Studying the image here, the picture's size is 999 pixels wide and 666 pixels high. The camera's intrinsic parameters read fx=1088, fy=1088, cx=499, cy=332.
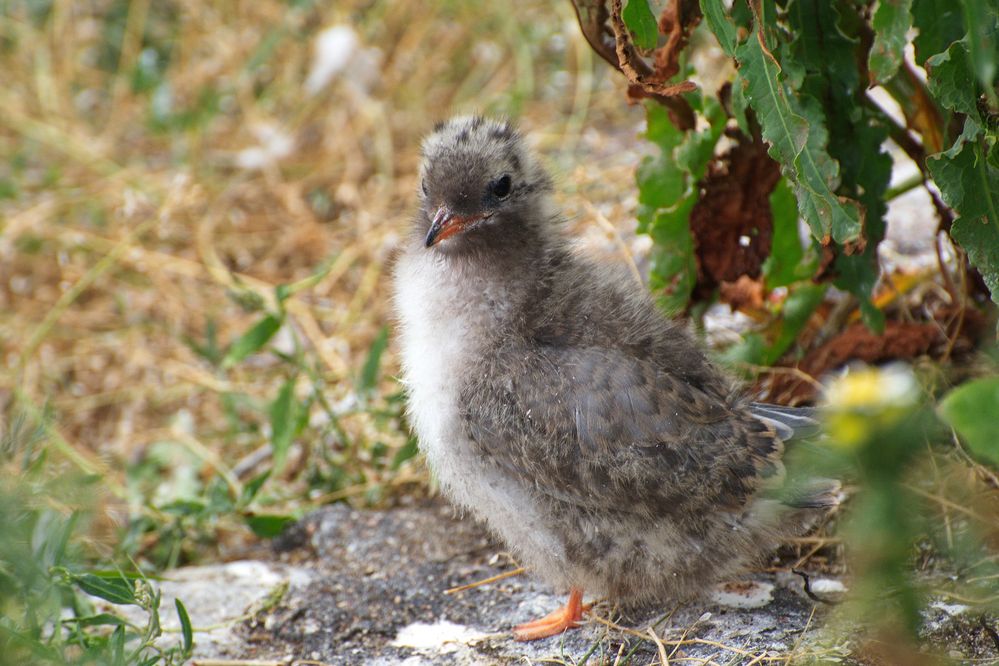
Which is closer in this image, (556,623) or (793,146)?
(793,146)

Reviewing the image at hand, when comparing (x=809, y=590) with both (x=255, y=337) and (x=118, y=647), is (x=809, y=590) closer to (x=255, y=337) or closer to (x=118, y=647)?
(x=118, y=647)

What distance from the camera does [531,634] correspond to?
9.95 ft

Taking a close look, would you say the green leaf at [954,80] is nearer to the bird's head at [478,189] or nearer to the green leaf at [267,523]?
the bird's head at [478,189]

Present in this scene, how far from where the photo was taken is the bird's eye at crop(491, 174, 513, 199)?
10.7 feet

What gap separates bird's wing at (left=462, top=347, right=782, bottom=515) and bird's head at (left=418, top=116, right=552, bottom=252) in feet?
1.51

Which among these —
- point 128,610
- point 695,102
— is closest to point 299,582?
point 128,610

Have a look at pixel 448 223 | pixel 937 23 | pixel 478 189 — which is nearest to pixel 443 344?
pixel 448 223

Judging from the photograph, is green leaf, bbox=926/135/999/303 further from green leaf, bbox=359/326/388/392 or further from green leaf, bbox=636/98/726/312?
green leaf, bbox=359/326/388/392

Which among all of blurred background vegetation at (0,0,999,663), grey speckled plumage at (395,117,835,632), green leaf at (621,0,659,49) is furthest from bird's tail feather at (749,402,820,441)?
green leaf at (621,0,659,49)

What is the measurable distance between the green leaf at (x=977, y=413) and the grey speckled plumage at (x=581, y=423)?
0.90m

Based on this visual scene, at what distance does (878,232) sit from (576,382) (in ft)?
3.76

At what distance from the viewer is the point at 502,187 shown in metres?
3.28

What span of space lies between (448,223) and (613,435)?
832 millimetres

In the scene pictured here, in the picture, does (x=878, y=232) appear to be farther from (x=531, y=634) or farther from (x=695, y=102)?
(x=531, y=634)
